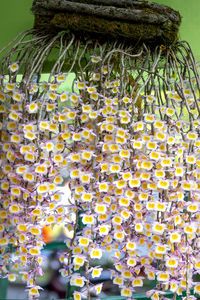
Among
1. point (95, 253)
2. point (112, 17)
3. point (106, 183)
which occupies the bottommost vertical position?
point (95, 253)

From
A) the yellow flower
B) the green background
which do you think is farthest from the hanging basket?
the yellow flower

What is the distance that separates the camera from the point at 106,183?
4.04 ft

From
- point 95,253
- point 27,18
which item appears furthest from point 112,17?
point 95,253

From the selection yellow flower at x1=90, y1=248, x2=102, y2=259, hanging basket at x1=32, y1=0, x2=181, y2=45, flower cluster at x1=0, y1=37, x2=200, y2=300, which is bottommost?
yellow flower at x1=90, y1=248, x2=102, y2=259

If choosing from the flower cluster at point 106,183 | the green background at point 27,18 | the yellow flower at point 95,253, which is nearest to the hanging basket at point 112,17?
the flower cluster at point 106,183

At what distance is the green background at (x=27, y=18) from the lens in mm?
1731

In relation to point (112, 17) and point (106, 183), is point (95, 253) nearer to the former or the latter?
point (106, 183)

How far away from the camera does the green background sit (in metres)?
1.73

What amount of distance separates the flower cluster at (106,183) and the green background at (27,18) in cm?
54

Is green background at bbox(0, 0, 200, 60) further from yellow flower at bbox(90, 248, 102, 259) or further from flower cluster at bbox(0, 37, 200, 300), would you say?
yellow flower at bbox(90, 248, 102, 259)

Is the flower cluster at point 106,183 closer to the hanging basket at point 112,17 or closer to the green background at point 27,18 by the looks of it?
the hanging basket at point 112,17

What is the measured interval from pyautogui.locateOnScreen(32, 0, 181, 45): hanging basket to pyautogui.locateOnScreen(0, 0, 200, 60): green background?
1.25 ft

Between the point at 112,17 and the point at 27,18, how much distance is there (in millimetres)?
574

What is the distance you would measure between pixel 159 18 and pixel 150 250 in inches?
34.6
